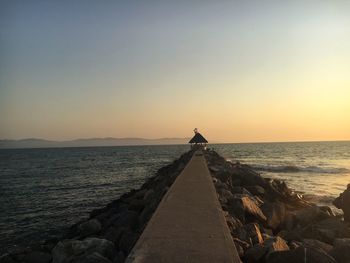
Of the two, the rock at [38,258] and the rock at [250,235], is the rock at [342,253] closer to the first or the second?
the rock at [250,235]

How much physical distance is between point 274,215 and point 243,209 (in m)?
1.28

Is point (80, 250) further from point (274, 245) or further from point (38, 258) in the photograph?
point (274, 245)

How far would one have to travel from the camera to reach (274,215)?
10273mm

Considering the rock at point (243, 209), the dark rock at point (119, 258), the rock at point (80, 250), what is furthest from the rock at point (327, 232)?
the rock at point (80, 250)

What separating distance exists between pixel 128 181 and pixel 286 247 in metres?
22.9

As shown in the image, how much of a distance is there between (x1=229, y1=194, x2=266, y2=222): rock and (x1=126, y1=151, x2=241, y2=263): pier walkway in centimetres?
80

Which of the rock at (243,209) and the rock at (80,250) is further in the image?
the rock at (243,209)

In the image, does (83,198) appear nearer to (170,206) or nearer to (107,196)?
(107,196)

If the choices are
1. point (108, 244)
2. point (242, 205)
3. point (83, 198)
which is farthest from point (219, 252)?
point (83, 198)

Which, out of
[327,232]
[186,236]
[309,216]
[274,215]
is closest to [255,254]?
[186,236]

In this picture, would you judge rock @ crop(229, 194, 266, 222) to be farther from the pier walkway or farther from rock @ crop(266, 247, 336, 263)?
rock @ crop(266, 247, 336, 263)

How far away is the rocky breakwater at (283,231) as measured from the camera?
17.7 feet

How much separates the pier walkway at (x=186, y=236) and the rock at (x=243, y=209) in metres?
0.80

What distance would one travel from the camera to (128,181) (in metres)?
28.5
